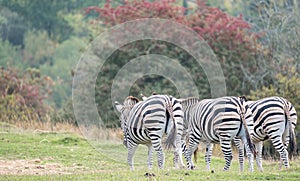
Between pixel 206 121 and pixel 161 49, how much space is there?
633 inches

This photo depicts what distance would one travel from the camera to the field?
11.5 meters

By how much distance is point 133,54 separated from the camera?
28.7m

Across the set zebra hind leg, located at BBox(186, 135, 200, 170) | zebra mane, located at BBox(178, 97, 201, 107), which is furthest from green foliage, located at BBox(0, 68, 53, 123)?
zebra hind leg, located at BBox(186, 135, 200, 170)

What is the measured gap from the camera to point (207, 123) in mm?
13016

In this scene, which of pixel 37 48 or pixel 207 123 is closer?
pixel 207 123

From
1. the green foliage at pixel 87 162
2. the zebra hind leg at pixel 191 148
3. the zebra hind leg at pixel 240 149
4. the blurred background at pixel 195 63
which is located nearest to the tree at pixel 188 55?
the blurred background at pixel 195 63

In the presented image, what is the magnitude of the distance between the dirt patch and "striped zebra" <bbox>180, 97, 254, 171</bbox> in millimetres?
3200

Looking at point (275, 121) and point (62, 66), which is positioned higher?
point (62, 66)

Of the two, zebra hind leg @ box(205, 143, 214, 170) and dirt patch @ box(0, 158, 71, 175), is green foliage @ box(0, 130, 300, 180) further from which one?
zebra hind leg @ box(205, 143, 214, 170)

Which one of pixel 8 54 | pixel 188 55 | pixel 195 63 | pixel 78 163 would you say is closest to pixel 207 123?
pixel 78 163

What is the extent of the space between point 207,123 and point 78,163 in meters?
3.89

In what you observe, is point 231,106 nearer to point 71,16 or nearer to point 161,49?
point 161,49

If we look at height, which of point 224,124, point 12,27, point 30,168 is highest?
point 12,27

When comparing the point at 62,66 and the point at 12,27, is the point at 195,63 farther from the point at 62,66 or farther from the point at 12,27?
the point at 12,27
